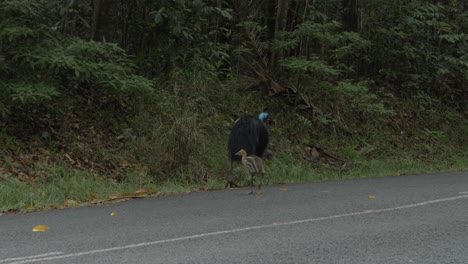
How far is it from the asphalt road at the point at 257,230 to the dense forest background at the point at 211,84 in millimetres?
2766

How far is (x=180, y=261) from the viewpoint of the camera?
5.31 m

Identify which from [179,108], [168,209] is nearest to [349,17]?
[179,108]

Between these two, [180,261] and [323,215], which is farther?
[323,215]

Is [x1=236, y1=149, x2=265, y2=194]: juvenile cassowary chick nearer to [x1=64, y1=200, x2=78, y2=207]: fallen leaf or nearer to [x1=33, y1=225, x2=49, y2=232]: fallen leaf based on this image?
[x1=64, y1=200, x2=78, y2=207]: fallen leaf

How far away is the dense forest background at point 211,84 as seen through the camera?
11.1 metres

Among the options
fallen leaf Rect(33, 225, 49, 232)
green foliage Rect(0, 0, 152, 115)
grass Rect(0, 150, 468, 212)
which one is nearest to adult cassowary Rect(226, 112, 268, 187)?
grass Rect(0, 150, 468, 212)

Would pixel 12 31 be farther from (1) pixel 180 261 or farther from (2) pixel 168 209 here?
(1) pixel 180 261

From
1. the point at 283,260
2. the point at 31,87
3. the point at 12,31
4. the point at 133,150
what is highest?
the point at 12,31

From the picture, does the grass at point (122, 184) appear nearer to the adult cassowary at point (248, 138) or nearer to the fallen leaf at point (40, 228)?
the adult cassowary at point (248, 138)

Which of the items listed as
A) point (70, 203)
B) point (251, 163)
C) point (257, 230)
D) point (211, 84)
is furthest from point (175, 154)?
point (257, 230)

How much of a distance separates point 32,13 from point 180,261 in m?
7.20

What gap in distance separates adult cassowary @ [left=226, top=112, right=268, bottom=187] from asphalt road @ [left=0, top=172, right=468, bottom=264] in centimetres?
103

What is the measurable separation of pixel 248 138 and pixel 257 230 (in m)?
3.61

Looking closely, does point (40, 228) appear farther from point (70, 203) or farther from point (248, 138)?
point (248, 138)
